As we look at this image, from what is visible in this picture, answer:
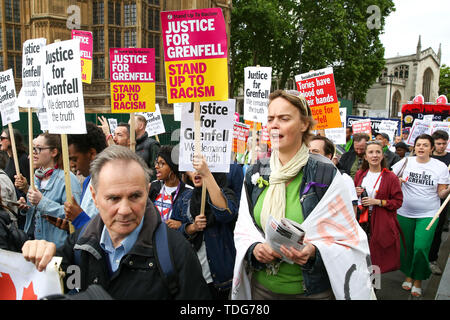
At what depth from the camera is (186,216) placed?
3.30m

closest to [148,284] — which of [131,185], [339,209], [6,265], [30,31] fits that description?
[131,185]

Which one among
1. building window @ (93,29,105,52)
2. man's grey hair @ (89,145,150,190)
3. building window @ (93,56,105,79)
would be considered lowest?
man's grey hair @ (89,145,150,190)

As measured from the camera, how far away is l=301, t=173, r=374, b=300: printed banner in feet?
6.94

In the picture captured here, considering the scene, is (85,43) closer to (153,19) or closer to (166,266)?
(166,266)

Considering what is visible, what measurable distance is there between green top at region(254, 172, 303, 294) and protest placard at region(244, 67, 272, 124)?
4.06 meters

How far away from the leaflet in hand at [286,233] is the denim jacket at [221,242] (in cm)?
100

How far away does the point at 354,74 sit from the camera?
1102 inches

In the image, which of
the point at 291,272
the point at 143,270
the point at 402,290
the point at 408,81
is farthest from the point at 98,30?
the point at 408,81

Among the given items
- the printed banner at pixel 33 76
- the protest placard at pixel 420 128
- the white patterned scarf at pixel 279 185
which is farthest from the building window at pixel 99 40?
the white patterned scarf at pixel 279 185

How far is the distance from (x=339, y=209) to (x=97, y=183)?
4.48ft

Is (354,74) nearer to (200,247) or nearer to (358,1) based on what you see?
(358,1)

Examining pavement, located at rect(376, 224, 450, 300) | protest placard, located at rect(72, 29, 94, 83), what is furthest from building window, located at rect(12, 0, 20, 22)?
pavement, located at rect(376, 224, 450, 300)

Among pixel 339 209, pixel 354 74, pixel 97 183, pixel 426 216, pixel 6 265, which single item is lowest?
pixel 426 216

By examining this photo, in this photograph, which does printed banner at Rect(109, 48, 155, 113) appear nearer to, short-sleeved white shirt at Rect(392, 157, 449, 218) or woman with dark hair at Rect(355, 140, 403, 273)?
woman with dark hair at Rect(355, 140, 403, 273)
